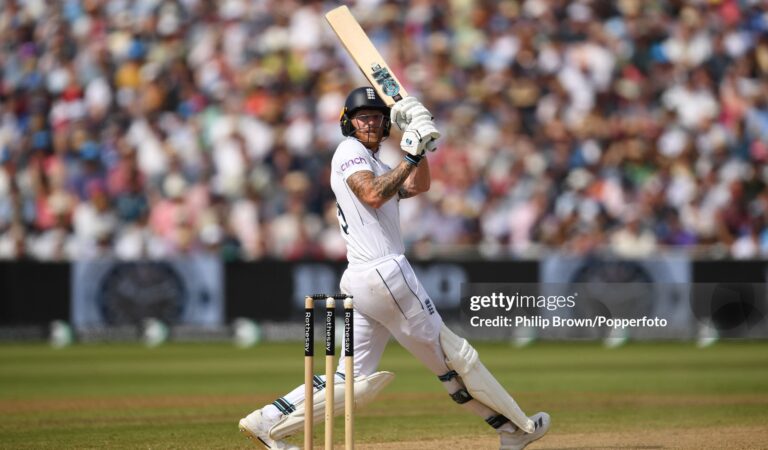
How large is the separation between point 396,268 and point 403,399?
5.25 meters

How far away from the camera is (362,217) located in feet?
23.1

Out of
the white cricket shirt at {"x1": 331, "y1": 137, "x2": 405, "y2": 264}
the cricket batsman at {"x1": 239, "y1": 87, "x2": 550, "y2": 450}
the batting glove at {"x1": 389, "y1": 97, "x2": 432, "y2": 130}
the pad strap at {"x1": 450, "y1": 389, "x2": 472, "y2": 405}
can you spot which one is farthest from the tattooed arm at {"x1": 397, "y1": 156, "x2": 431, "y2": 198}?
the pad strap at {"x1": 450, "y1": 389, "x2": 472, "y2": 405}

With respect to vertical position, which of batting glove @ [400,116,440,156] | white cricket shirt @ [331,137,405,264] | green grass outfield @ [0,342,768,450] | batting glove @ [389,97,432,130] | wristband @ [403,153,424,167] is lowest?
green grass outfield @ [0,342,768,450]

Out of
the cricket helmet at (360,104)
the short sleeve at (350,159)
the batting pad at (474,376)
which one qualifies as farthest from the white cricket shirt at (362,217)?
the batting pad at (474,376)

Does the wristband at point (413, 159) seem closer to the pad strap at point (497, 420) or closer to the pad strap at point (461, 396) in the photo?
the pad strap at point (461, 396)

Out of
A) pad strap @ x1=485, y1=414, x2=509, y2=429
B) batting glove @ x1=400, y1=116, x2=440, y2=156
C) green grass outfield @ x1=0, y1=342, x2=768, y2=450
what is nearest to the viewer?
batting glove @ x1=400, y1=116, x2=440, y2=156

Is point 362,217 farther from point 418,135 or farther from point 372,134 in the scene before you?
point 418,135

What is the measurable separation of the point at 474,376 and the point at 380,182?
125 centimetres

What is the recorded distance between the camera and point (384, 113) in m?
7.22

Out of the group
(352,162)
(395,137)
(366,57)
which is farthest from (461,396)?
(395,137)

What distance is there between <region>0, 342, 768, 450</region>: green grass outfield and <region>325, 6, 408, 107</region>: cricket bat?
2.85 m

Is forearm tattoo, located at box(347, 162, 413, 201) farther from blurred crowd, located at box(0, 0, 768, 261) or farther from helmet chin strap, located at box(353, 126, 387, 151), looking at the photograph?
blurred crowd, located at box(0, 0, 768, 261)

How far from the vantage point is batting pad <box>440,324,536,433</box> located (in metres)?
7.09

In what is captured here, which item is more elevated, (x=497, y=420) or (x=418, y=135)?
(x=418, y=135)
